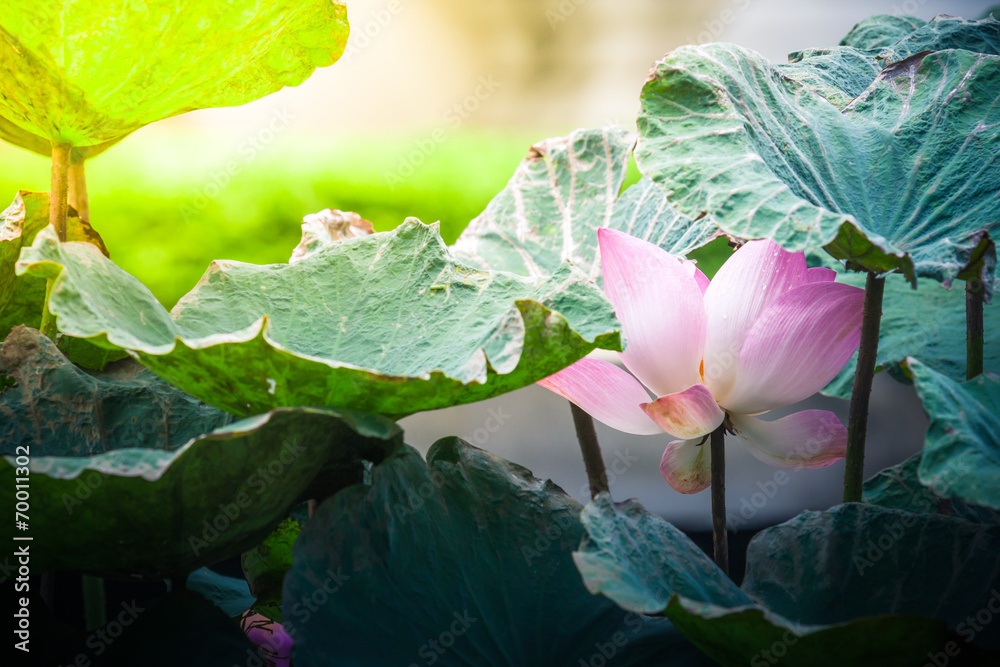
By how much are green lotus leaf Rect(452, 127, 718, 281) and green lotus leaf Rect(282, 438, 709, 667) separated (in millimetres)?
198

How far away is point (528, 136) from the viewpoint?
2.87 m

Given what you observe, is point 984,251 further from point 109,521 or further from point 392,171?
point 392,171

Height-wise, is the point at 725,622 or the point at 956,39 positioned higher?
the point at 956,39

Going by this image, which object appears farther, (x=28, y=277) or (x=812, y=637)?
(x=28, y=277)

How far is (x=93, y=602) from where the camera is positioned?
0.43m

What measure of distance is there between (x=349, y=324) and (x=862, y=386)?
257 millimetres

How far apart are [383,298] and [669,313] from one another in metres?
0.15

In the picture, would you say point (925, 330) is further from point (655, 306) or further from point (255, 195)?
point (255, 195)

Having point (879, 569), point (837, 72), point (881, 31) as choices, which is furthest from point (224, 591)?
point (881, 31)

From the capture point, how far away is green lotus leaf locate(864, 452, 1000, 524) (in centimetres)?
40

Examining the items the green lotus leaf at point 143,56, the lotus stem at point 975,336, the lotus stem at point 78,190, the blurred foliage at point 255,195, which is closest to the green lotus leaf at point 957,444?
the lotus stem at point 975,336

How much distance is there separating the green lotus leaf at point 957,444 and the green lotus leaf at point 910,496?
137 millimetres

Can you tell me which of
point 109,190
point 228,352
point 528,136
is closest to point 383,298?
point 228,352

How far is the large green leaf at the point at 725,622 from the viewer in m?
0.24
